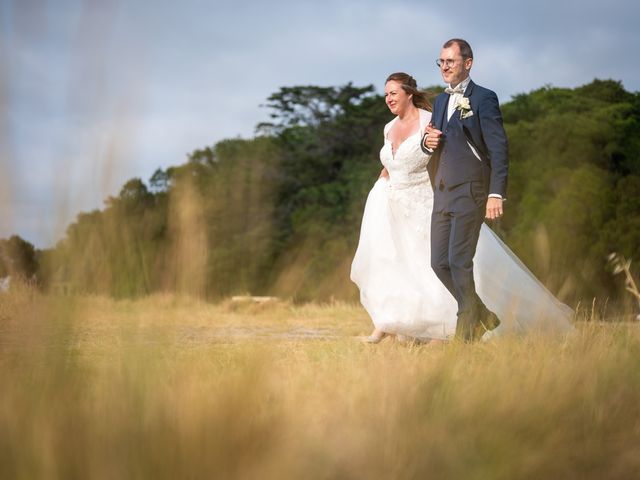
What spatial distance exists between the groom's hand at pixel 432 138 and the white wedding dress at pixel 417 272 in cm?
64

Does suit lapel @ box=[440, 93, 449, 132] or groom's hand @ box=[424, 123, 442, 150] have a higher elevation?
suit lapel @ box=[440, 93, 449, 132]

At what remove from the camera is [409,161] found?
5984mm

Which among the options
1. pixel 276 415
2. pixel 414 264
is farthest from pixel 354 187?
pixel 276 415

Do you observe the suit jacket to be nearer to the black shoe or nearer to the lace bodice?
the lace bodice

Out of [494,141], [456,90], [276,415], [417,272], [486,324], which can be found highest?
[456,90]

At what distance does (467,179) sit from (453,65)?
76 cm

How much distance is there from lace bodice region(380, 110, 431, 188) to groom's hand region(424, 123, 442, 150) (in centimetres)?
64

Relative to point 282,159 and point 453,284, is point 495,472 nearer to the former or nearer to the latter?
point 453,284

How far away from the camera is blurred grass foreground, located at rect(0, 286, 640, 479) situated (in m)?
2.28

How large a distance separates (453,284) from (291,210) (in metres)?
23.4

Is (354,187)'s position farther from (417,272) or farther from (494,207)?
(494,207)

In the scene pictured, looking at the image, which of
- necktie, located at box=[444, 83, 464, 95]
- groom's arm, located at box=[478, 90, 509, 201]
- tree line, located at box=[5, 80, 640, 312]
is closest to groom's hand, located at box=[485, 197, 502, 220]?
groom's arm, located at box=[478, 90, 509, 201]

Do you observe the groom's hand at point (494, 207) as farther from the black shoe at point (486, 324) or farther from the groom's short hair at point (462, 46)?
the groom's short hair at point (462, 46)

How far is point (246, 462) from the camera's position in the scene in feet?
7.57
